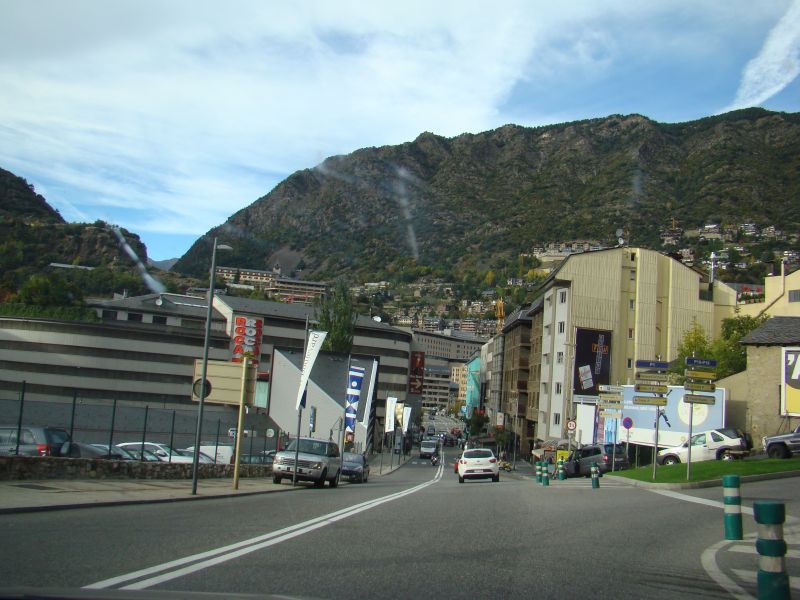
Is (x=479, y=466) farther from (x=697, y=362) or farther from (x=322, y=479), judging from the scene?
(x=697, y=362)

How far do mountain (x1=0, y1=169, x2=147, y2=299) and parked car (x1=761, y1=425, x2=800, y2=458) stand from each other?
433 feet

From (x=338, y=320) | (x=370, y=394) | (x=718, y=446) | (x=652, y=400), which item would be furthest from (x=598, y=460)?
(x=338, y=320)

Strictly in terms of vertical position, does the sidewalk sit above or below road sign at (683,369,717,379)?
below

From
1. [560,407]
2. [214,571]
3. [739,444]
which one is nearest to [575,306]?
[560,407]

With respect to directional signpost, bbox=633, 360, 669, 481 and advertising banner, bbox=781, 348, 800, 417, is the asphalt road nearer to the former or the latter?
directional signpost, bbox=633, 360, 669, 481

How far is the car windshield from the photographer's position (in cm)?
2615

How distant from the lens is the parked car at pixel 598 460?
3932 cm

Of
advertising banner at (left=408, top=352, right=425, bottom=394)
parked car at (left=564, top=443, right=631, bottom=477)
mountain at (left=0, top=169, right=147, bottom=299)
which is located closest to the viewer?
parked car at (left=564, top=443, right=631, bottom=477)

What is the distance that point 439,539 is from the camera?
10.5 m

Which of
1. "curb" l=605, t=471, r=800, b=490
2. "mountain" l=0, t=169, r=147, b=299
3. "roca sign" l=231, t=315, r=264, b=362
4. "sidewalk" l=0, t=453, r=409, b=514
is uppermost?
"mountain" l=0, t=169, r=147, b=299

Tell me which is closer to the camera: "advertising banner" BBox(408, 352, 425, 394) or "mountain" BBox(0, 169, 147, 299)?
"advertising banner" BBox(408, 352, 425, 394)

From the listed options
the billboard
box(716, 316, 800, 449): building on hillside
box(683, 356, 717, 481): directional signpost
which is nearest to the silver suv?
box(683, 356, 717, 481): directional signpost

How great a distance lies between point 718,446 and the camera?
35.5 m

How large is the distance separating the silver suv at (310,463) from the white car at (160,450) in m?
3.93
